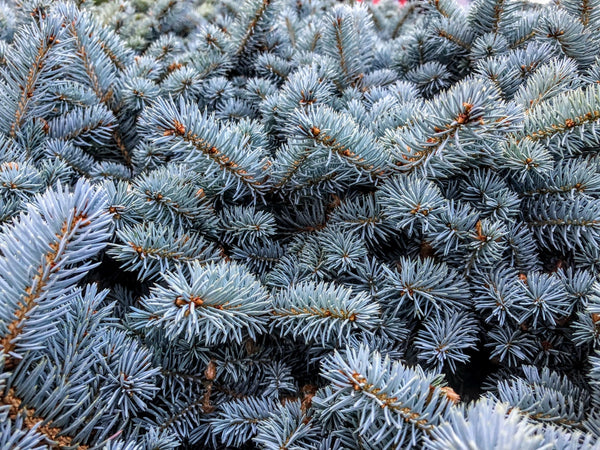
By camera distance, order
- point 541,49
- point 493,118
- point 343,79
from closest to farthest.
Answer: point 493,118
point 541,49
point 343,79

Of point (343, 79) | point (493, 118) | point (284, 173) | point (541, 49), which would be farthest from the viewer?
point (343, 79)

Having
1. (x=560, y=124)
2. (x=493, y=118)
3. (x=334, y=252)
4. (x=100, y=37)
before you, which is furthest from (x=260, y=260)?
(x=100, y=37)

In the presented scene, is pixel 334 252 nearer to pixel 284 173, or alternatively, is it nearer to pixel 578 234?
pixel 284 173

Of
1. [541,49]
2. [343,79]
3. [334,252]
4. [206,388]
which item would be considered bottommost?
[206,388]

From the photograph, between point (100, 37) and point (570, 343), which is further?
point (100, 37)

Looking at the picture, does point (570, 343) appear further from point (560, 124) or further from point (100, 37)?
point (100, 37)

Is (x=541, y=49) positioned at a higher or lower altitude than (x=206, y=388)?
higher
